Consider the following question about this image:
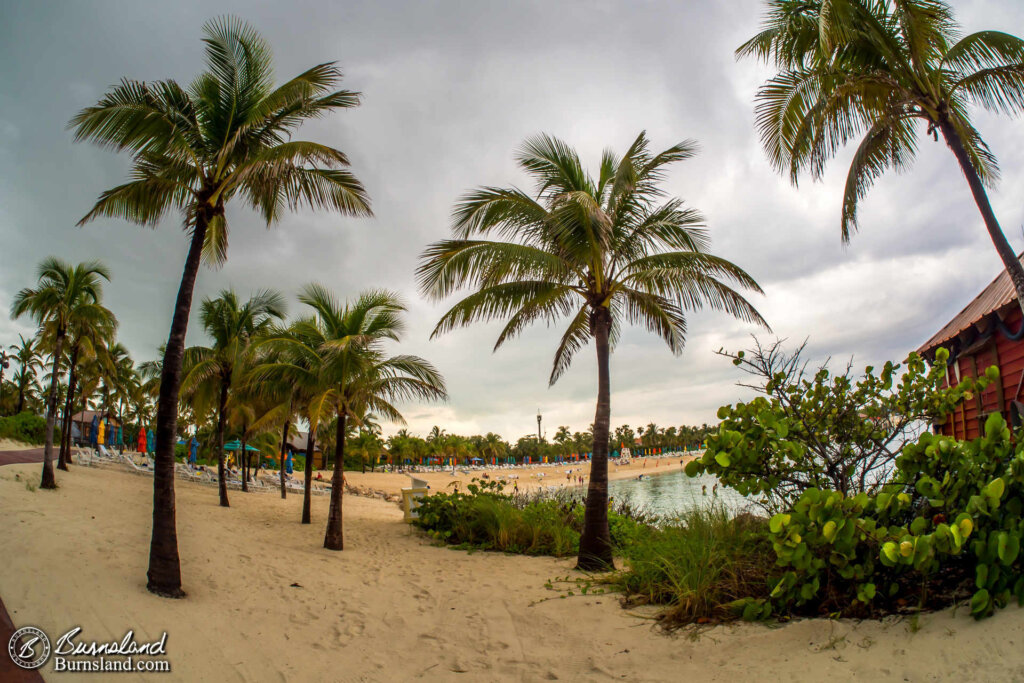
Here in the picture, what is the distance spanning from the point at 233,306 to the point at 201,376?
2.65 meters

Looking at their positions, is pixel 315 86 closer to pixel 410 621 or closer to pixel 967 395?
pixel 410 621

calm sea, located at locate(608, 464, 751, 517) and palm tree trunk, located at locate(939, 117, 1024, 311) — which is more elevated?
palm tree trunk, located at locate(939, 117, 1024, 311)

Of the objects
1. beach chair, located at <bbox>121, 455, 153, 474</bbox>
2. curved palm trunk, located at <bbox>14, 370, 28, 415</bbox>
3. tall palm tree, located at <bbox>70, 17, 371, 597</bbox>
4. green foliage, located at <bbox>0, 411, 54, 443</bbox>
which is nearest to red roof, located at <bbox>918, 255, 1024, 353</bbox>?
tall palm tree, located at <bbox>70, 17, 371, 597</bbox>

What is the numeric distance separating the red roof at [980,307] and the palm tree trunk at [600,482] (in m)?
5.55

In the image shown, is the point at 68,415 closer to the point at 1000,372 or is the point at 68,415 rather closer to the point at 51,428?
the point at 51,428

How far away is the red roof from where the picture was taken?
25.0 feet

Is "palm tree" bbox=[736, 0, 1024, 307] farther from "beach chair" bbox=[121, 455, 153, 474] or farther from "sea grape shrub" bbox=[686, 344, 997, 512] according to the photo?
"beach chair" bbox=[121, 455, 153, 474]

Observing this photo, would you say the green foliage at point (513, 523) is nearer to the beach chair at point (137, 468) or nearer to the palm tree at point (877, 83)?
the palm tree at point (877, 83)

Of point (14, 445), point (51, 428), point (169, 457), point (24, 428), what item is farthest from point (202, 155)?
point (24, 428)

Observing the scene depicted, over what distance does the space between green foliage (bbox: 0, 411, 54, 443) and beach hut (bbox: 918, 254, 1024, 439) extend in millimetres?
38301

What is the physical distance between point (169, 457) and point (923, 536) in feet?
24.7

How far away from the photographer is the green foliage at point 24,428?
28.1 metres

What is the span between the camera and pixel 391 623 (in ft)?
20.5

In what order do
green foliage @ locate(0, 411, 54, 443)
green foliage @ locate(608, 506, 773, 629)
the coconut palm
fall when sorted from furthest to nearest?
green foliage @ locate(0, 411, 54, 443) → the coconut palm → green foliage @ locate(608, 506, 773, 629)
